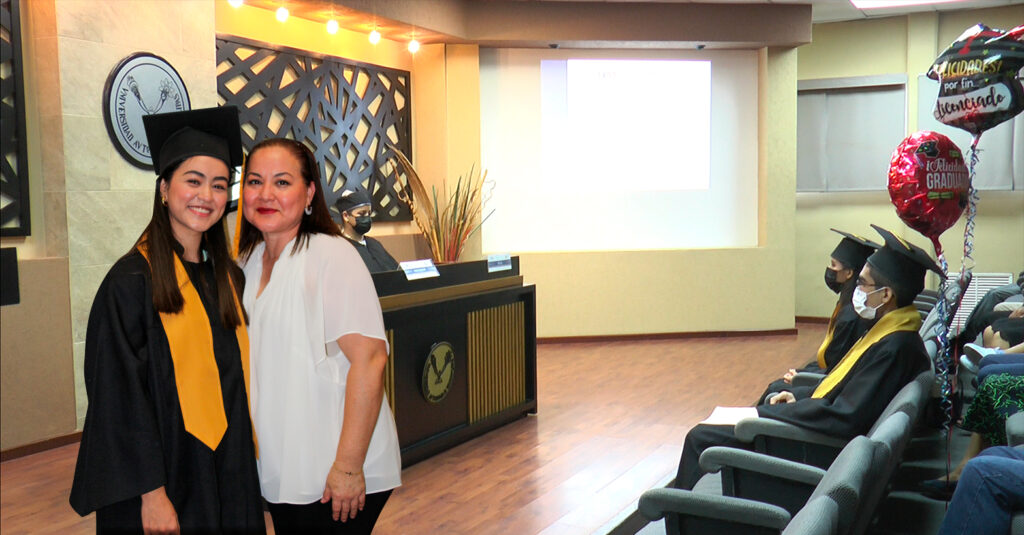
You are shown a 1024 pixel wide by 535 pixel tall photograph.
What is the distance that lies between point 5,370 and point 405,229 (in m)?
7.14

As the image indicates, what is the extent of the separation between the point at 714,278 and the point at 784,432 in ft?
19.1

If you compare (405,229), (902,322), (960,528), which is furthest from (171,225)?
(405,229)

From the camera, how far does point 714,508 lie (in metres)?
2.03

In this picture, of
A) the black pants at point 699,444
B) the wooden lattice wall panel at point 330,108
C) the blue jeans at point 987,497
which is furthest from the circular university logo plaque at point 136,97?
the blue jeans at point 987,497

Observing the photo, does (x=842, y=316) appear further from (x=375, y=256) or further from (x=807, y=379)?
(x=375, y=256)

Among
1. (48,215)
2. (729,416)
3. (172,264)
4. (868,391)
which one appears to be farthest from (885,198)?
(172,264)

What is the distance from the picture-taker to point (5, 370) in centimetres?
82

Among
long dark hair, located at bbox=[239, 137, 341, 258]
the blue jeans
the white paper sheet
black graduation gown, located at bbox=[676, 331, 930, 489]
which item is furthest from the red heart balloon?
long dark hair, located at bbox=[239, 137, 341, 258]

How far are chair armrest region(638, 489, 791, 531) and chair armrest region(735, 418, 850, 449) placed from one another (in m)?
0.91

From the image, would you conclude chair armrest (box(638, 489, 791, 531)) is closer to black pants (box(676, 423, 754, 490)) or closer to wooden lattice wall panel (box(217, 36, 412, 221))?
black pants (box(676, 423, 754, 490))

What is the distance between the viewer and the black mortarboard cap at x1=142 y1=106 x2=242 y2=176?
1.59 m

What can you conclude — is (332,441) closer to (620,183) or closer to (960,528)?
(960,528)

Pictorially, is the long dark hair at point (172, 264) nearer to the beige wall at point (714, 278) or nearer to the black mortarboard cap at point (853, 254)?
the black mortarboard cap at point (853, 254)

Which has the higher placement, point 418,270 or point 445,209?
point 445,209
